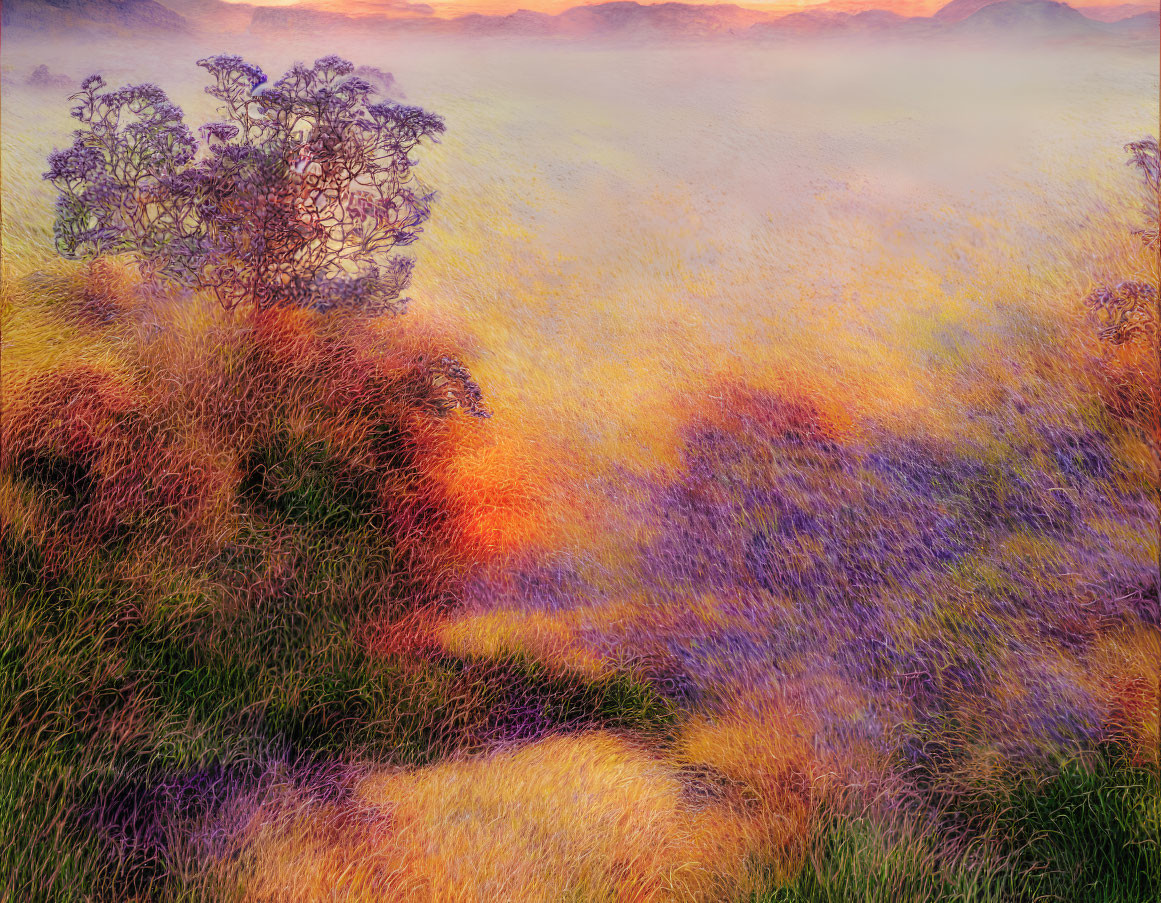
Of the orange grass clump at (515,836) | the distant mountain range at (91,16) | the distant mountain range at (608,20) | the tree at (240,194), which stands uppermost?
the distant mountain range at (608,20)

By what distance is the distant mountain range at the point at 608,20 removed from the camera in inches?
97.5

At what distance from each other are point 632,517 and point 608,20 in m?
1.80

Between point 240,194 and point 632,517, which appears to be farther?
point 240,194

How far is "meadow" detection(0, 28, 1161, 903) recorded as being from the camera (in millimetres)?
1897

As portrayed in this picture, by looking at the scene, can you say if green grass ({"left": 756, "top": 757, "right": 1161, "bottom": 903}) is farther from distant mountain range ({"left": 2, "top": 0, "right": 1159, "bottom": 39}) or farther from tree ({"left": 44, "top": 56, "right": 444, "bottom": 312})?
distant mountain range ({"left": 2, "top": 0, "right": 1159, "bottom": 39})

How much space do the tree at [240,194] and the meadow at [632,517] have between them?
9 centimetres

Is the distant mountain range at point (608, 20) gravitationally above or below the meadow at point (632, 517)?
above

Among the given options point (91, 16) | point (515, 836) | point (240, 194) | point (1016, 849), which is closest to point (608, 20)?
point (240, 194)

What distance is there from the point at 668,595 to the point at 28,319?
208 centimetres

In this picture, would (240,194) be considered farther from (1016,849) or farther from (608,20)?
(1016,849)

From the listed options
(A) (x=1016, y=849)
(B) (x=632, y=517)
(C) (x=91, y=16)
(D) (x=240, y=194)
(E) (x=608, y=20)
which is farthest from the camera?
(E) (x=608, y=20)

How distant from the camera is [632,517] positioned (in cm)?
219

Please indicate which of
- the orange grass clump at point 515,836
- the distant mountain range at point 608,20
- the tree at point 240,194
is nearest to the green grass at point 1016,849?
→ the orange grass clump at point 515,836

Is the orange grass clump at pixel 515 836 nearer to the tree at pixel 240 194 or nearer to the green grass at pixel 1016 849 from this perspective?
the green grass at pixel 1016 849
